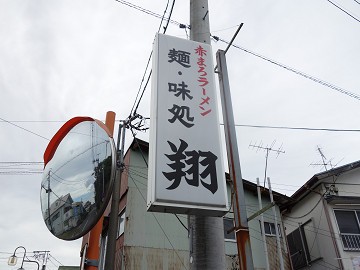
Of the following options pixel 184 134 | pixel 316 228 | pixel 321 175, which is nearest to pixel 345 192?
pixel 321 175

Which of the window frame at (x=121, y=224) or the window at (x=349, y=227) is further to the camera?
the window at (x=349, y=227)

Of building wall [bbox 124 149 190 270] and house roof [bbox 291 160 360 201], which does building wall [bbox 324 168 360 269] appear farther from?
building wall [bbox 124 149 190 270]

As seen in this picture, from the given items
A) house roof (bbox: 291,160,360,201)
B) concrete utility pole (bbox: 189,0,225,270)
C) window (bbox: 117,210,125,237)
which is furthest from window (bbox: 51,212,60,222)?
house roof (bbox: 291,160,360,201)

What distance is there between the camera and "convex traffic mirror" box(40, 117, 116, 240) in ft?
14.5

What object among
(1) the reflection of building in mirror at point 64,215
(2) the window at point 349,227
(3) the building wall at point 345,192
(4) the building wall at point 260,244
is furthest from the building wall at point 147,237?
(1) the reflection of building in mirror at point 64,215

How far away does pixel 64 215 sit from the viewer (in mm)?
5121

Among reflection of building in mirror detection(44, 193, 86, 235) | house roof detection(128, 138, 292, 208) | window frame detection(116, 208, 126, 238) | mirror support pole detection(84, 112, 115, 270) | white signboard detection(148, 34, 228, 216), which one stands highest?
house roof detection(128, 138, 292, 208)

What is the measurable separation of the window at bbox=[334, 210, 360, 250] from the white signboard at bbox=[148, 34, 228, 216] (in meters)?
14.5

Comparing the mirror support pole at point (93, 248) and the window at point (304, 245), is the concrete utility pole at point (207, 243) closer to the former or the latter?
the mirror support pole at point (93, 248)

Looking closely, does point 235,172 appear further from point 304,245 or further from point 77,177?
point 304,245

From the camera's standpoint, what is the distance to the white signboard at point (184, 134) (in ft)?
14.9

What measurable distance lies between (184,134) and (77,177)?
5.92ft

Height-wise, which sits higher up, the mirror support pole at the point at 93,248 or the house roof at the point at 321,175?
the house roof at the point at 321,175

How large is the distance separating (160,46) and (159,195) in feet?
10.7
